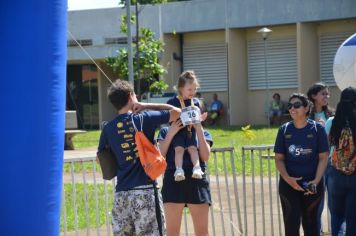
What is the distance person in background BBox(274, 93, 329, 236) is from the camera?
7762 mm

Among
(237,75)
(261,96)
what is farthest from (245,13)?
(261,96)

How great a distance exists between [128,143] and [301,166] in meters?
2.03

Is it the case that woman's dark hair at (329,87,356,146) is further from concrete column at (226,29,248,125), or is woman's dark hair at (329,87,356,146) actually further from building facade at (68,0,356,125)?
concrete column at (226,29,248,125)

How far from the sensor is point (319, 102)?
349 inches

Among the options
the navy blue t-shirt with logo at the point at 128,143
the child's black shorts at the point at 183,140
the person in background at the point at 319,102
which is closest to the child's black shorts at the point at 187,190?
the child's black shorts at the point at 183,140

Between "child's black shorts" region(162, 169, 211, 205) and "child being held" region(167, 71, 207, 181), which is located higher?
"child being held" region(167, 71, 207, 181)

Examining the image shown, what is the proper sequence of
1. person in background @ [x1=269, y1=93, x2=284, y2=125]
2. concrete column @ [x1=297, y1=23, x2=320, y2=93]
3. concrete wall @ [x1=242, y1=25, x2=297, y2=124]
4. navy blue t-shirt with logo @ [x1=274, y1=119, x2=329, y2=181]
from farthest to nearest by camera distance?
concrete wall @ [x1=242, y1=25, x2=297, y2=124] → person in background @ [x1=269, y1=93, x2=284, y2=125] → concrete column @ [x1=297, y1=23, x2=320, y2=93] → navy blue t-shirt with logo @ [x1=274, y1=119, x2=329, y2=181]

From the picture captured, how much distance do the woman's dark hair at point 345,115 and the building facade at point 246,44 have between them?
2505cm

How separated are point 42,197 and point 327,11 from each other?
2774cm

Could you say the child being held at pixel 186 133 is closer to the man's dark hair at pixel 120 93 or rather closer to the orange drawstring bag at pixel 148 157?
the orange drawstring bag at pixel 148 157

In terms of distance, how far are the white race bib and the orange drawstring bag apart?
56 cm

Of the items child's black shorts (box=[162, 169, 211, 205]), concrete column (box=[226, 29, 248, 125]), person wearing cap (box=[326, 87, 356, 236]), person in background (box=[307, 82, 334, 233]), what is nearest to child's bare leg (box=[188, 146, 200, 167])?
child's black shorts (box=[162, 169, 211, 205])

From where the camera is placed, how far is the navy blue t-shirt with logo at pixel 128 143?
679 cm

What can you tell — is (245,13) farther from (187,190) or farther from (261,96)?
(187,190)
